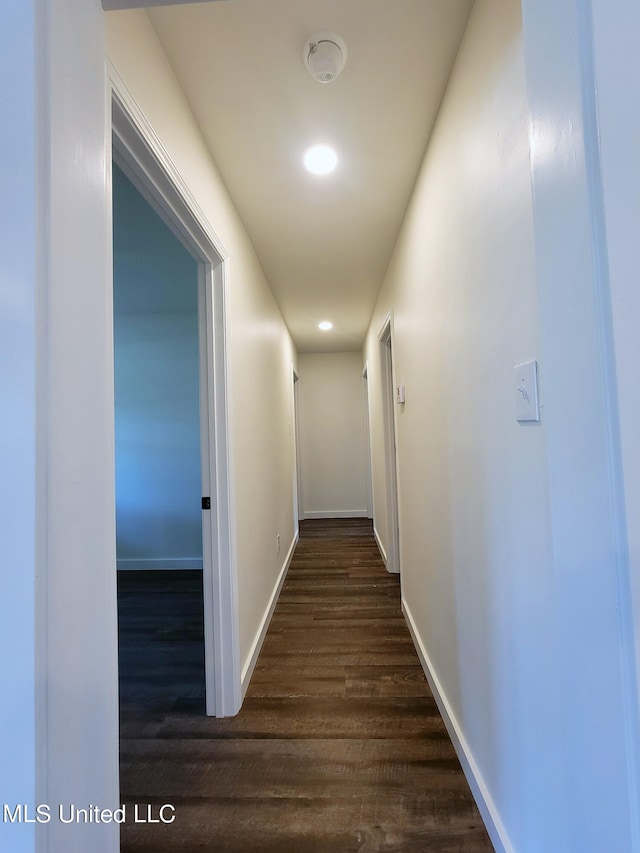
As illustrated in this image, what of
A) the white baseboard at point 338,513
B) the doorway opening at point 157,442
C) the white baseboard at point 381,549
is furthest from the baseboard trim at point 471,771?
the white baseboard at point 338,513

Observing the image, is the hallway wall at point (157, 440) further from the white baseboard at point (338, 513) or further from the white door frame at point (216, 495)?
the white door frame at point (216, 495)

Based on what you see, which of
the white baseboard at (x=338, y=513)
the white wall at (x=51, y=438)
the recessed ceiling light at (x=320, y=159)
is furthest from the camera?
the white baseboard at (x=338, y=513)

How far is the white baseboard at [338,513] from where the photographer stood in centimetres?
570

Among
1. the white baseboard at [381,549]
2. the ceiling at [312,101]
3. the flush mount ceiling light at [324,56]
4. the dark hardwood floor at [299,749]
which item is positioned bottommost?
the dark hardwood floor at [299,749]

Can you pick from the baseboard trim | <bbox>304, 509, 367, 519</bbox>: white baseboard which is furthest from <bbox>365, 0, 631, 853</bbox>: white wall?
<bbox>304, 509, 367, 519</bbox>: white baseboard

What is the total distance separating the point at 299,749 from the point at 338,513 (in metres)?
4.25

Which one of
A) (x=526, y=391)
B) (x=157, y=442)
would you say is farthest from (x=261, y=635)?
(x=157, y=442)

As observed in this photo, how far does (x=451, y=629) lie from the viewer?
59.8 inches

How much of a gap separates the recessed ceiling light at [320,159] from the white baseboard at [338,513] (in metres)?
4.63

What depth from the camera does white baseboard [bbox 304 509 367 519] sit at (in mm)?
5699

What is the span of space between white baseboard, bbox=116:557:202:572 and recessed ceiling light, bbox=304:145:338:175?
3.52 metres

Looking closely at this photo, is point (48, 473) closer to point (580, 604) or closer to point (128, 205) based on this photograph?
point (580, 604)

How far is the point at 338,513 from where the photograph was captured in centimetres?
572

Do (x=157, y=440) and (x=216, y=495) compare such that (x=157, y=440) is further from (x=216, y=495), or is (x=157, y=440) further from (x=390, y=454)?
(x=216, y=495)
